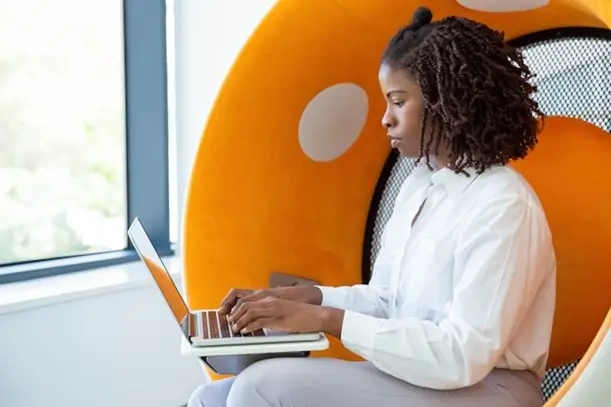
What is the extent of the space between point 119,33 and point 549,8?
4.17 ft

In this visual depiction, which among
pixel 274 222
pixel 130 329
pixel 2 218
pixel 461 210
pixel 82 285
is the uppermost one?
pixel 461 210

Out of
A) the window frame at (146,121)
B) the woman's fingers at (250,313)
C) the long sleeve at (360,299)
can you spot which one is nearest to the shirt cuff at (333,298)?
the long sleeve at (360,299)

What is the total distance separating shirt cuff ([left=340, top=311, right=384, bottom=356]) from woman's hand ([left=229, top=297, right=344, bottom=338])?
16mm

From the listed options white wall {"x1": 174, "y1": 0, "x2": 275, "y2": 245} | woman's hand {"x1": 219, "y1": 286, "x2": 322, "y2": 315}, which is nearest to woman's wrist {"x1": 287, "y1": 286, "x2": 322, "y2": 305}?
woman's hand {"x1": 219, "y1": 286, "x2": 322, "y2": 315}

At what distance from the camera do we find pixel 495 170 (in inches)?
41.5

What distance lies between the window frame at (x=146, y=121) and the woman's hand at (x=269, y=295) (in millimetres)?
962

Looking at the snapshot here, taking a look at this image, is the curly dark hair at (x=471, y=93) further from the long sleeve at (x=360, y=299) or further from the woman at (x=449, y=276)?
the long sleeve at (x=360, y=299)

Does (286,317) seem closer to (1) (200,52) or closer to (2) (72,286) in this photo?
(2) (72,286)

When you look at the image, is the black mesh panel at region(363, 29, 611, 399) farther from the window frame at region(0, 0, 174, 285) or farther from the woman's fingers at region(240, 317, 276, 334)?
the window frame at region(0, 0, 174, 285)

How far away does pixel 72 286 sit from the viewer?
1.82 m

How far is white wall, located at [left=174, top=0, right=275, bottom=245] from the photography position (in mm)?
2051

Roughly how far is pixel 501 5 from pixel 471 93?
35cm

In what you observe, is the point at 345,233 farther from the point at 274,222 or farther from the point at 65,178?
the point at 65,178

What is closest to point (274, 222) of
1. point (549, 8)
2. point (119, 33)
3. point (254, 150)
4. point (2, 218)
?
point (254, 150)
